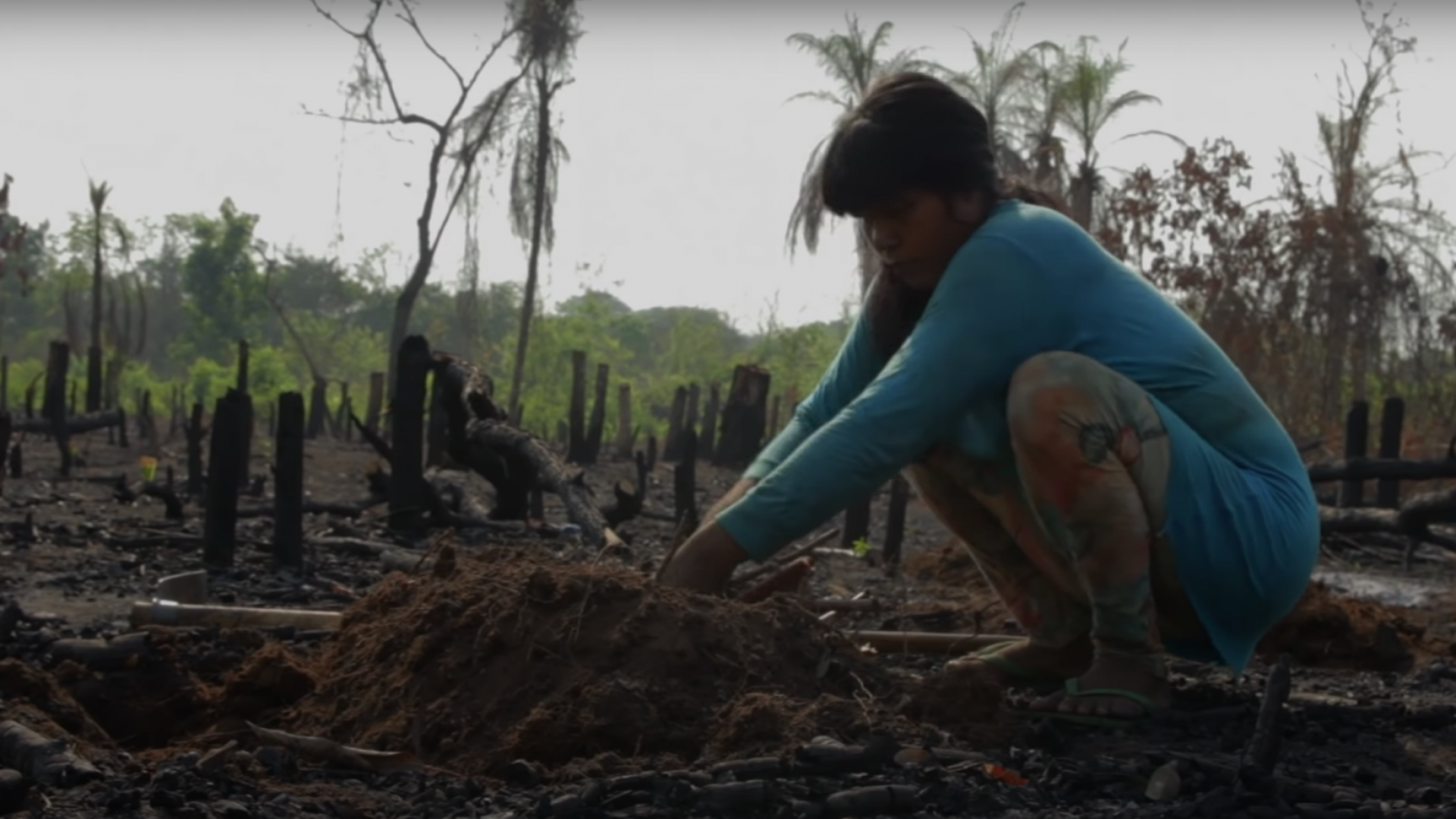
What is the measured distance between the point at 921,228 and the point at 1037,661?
116cm

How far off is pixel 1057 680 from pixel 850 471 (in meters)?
1.13

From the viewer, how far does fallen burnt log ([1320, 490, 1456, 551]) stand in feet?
24.2

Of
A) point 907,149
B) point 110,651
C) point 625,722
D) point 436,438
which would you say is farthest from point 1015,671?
point 436,438

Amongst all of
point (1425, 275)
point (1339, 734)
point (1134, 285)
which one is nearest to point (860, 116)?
point (1134, 285)

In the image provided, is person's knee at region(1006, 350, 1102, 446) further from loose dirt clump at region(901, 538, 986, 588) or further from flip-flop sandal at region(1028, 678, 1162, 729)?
loose dirt clump at region(901, 538, 986, 588)

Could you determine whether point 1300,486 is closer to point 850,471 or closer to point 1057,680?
point 1057,680

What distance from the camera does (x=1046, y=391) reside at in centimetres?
335

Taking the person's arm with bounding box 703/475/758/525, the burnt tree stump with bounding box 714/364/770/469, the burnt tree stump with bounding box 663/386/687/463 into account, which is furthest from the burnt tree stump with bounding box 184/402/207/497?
the burnt tree stump with bounding box 663/386/687/463

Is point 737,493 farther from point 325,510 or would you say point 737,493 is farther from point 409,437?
point 325,510

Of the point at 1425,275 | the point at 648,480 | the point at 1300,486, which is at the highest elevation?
the point at 1425,275

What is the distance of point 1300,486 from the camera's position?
367 centimetres

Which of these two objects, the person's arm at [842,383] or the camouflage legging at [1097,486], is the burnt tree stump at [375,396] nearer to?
the person's arm at [842,383]

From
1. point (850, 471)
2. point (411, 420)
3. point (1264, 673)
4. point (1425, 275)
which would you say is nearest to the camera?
point (850, 471)

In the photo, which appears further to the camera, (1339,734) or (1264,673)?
(1264,673)
